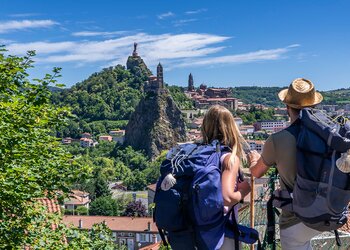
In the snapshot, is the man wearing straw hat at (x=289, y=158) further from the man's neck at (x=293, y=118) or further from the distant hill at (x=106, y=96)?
the distant hill at (x=106, y=96)

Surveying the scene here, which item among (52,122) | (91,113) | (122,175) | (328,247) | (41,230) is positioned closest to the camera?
(328,247)

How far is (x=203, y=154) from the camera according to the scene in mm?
2428

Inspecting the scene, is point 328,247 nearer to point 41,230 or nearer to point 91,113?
point 41,230

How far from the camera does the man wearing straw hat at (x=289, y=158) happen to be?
2.40 metres

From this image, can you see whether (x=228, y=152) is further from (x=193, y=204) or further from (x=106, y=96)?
(x=106, y=96)

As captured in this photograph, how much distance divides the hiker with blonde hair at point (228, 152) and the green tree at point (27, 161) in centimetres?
344

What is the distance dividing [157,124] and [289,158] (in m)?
103

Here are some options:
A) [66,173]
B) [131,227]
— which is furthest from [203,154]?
[131,227]

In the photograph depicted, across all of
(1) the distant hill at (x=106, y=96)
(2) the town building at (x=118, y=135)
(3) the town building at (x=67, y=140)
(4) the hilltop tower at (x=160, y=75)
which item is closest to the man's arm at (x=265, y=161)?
(2) the town building at (x=118, y=135)

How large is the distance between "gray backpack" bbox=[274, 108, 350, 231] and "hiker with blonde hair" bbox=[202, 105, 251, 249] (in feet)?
0.96

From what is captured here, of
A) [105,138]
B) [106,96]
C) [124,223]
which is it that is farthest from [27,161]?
[106,96]

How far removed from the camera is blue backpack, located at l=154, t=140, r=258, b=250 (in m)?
2.30

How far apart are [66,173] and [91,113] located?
122m

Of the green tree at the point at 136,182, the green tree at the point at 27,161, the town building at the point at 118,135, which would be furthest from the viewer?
the town building at the point at 118,135
